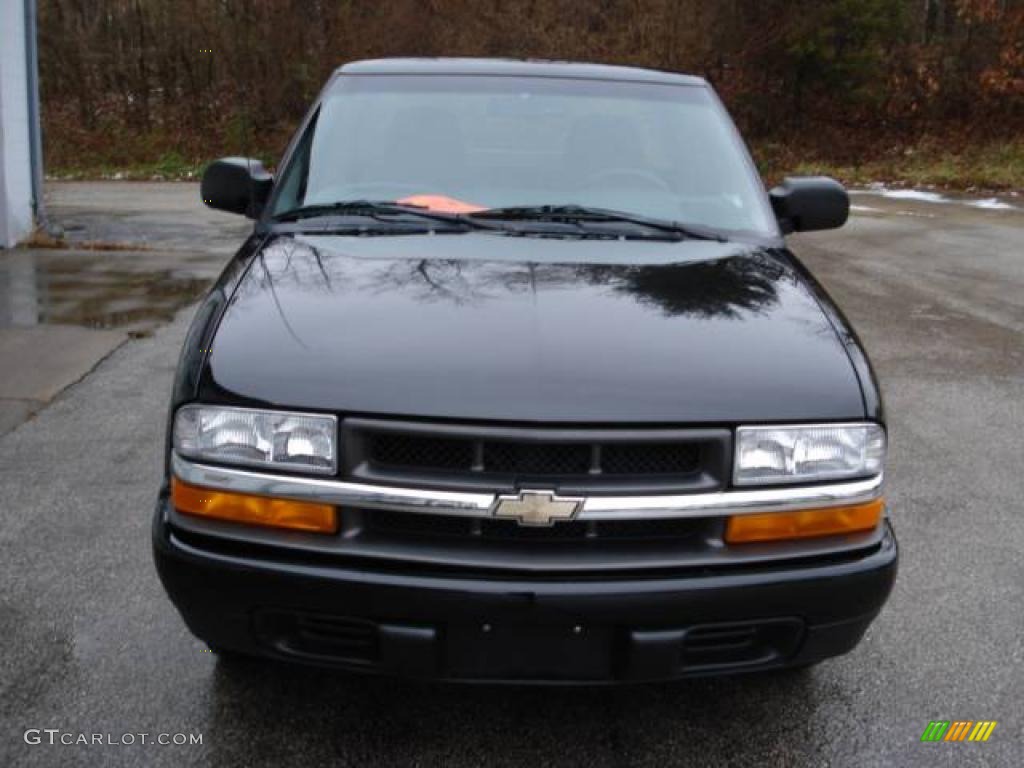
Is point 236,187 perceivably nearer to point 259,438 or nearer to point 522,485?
point 259,438

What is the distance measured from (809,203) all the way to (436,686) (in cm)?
226

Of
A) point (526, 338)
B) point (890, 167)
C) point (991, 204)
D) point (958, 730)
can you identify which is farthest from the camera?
point (890, 167)

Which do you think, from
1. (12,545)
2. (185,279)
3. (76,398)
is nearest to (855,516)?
(12,545)

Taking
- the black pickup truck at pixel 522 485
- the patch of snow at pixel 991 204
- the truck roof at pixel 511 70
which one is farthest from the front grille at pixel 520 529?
the patch of snow at pixel 991 204

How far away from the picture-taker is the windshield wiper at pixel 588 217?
3.24 metres

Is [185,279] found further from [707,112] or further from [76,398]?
[707,112]

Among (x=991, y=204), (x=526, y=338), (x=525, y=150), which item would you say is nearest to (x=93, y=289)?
(x=525, y=150)

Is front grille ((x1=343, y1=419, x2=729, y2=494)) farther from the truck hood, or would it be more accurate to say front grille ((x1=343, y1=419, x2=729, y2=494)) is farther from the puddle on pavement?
the puddle on pavement

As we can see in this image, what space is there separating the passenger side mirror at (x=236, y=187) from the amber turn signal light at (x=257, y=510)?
1691mm

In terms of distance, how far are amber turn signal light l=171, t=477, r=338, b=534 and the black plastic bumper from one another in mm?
79

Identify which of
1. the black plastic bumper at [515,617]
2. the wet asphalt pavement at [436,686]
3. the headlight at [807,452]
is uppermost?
the headlight at [807,452]

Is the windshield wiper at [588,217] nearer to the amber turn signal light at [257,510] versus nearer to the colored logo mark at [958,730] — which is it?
the amber turn signal light at [257,510]

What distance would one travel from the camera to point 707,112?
12.6 ft

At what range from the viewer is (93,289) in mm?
8164
